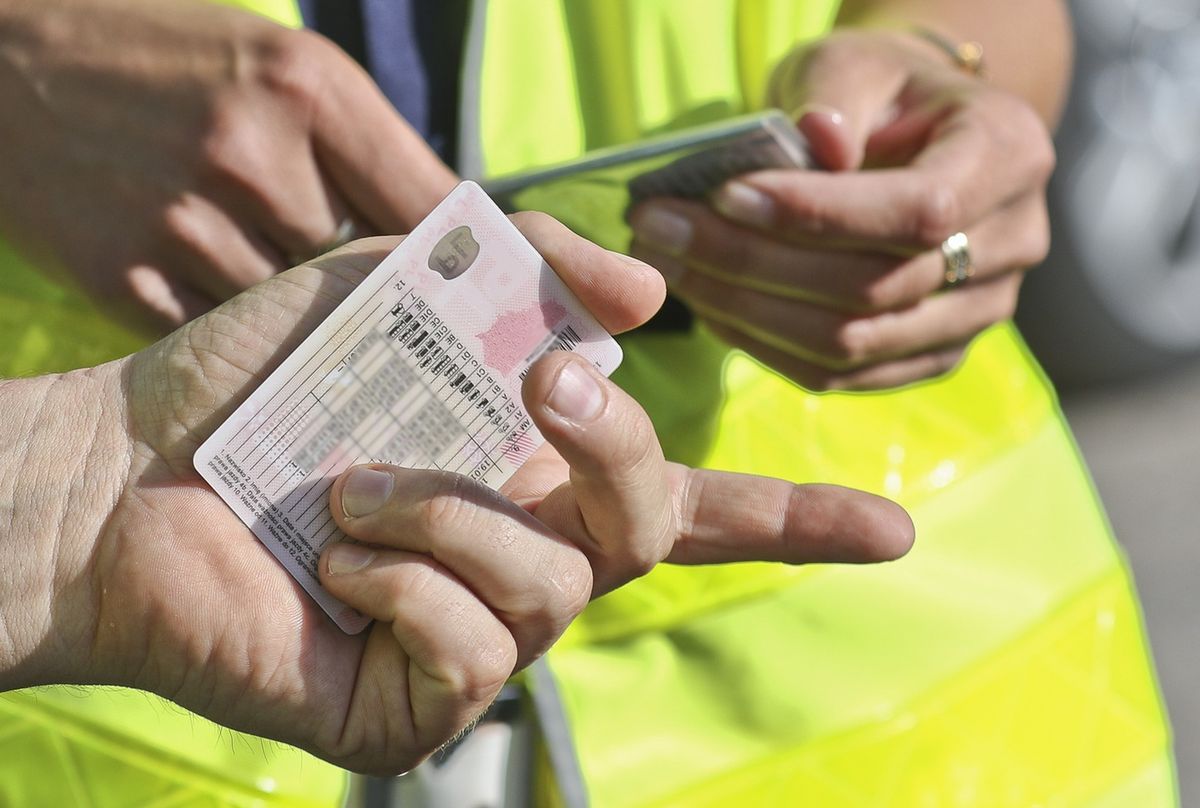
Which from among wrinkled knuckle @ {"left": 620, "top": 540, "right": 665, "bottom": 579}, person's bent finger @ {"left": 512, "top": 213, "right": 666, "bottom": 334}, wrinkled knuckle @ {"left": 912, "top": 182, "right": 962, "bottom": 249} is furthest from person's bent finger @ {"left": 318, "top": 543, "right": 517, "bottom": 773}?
wrinkled knuckle @ {"left": 912, "top": 182, "right": 962, "bottom": 249}

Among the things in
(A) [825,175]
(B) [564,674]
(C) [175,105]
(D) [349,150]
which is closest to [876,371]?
(A) [825,175]

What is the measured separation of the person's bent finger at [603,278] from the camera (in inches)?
31.5

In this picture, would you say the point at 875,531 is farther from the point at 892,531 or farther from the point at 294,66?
the point at 294,66

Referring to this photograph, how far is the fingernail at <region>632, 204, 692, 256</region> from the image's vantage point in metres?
1.10

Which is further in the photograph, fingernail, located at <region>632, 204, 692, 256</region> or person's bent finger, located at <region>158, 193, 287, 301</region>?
fingernail, located at <region>632, 204, 692, 256</region>

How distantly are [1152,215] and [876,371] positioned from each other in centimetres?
167

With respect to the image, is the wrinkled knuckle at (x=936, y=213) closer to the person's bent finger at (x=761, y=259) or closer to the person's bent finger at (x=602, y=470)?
the person's bent finger at (x=761, y=259)

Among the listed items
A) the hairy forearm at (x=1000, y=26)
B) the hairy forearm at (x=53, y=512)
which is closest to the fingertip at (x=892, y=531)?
the hairy forearm at (x=53, y=512)

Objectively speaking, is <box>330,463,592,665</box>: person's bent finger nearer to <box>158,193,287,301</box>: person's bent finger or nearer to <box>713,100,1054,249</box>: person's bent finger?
<box>158,193,287,301</box>: person's bent finger

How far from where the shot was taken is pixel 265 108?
958mm

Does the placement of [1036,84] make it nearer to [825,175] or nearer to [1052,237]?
[825,175]

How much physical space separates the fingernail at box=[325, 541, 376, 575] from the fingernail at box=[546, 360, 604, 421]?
187mm

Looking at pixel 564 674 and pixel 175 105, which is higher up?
pixel 175 105

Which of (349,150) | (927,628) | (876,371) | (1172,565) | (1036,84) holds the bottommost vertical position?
(1172,565)
